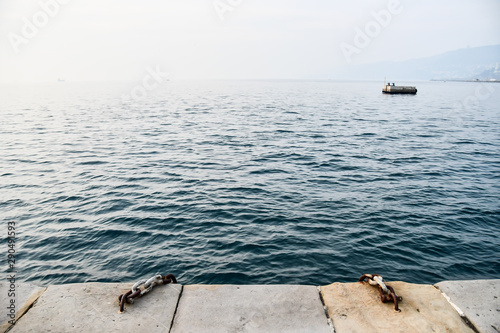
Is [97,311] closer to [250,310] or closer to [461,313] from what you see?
[250,310]

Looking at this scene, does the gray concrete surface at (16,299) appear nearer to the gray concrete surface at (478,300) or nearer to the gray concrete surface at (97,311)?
the gray concrete surface at (97,311)

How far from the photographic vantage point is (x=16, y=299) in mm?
5184

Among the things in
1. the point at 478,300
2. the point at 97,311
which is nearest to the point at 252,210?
the point at 97,311

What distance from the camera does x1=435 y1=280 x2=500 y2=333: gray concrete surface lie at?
15.0 ft

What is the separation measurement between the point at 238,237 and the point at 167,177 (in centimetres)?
749

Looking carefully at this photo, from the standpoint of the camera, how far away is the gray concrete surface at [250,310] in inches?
177

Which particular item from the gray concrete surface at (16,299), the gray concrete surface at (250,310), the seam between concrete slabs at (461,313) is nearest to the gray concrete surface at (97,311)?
the gray concrete surface at (16,299)

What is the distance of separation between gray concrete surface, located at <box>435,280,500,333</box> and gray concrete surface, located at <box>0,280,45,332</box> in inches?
272

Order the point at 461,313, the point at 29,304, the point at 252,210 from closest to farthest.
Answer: the point at 461,313 < the point at 29,304 < the point at 252,210

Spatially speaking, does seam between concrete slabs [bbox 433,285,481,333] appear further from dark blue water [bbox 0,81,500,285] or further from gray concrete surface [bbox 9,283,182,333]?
gray concrete surface [bbox 9,283,182,333]

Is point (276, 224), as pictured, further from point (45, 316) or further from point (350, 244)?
point (45, 316)

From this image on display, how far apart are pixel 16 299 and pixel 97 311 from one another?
1602 millimetres

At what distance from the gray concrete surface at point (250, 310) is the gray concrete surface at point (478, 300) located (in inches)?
87.3

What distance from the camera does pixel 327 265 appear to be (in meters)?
8.94
